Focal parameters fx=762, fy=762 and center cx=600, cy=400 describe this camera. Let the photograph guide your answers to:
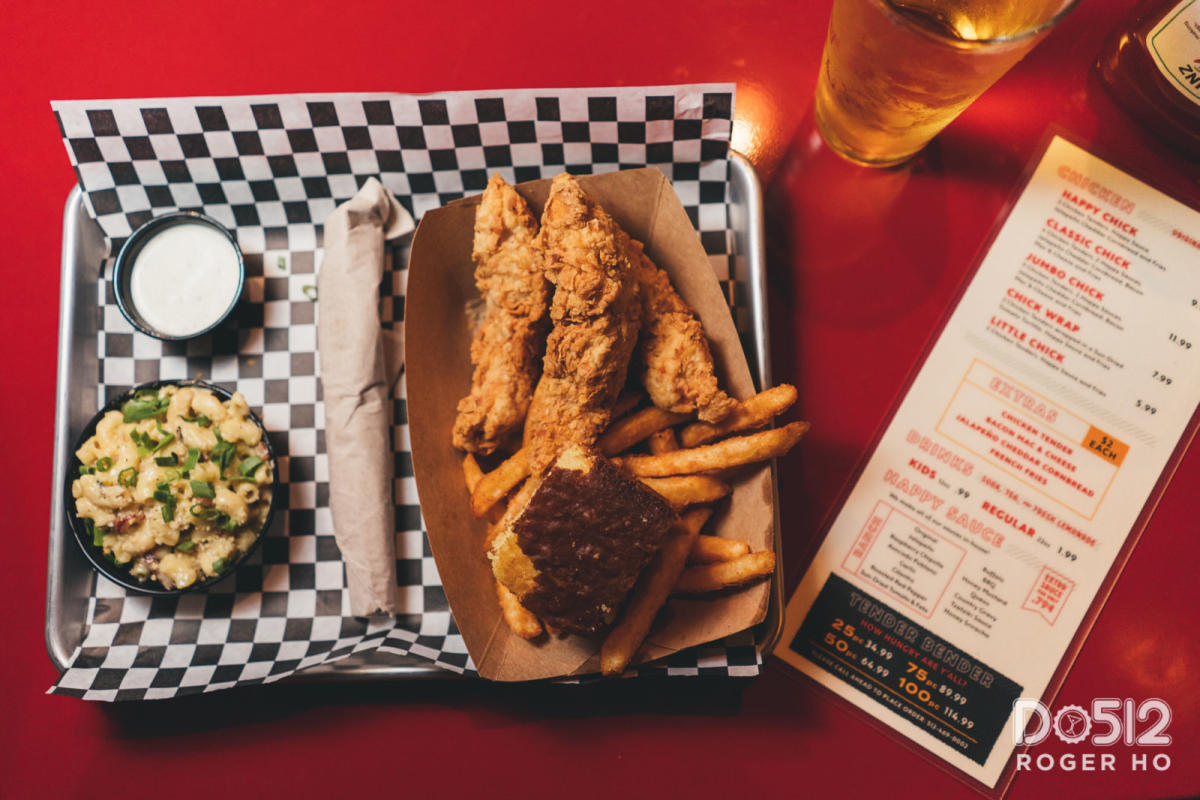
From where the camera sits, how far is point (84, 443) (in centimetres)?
182

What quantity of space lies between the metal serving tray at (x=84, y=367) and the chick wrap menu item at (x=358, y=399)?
0.61 feet

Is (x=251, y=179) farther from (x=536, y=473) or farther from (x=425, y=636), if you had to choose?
(x=425, y=636)

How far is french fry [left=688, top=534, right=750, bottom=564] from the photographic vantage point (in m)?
1.68

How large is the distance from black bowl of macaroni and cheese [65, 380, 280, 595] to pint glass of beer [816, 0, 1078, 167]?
1.61 meters

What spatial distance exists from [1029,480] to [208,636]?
2117 millimetres

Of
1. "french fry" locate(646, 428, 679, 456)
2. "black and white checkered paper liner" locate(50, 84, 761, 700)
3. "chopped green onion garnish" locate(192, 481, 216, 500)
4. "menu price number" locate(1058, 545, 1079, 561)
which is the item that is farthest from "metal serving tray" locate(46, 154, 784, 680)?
"menu price number" locate(1058, 545, 1079, 561)

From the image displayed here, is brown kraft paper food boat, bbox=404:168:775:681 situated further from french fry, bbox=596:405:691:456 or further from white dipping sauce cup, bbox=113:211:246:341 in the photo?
white dipping sauce cup, bbox=113:211:246:341

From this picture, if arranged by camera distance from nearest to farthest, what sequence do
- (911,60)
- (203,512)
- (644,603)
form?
(911,60)
(644,603)
(203,512)

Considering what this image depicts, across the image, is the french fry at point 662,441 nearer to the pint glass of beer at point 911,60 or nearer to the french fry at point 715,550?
the french fry at point 715,550

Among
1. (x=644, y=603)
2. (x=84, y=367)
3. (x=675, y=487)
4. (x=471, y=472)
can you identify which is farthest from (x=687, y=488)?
(x=84, y=367)

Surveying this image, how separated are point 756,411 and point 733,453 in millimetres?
113

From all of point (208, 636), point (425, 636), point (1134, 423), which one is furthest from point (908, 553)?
point (208, 636)

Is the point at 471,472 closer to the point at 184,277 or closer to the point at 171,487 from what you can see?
the point at 171,487

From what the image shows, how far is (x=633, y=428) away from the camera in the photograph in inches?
67.8
